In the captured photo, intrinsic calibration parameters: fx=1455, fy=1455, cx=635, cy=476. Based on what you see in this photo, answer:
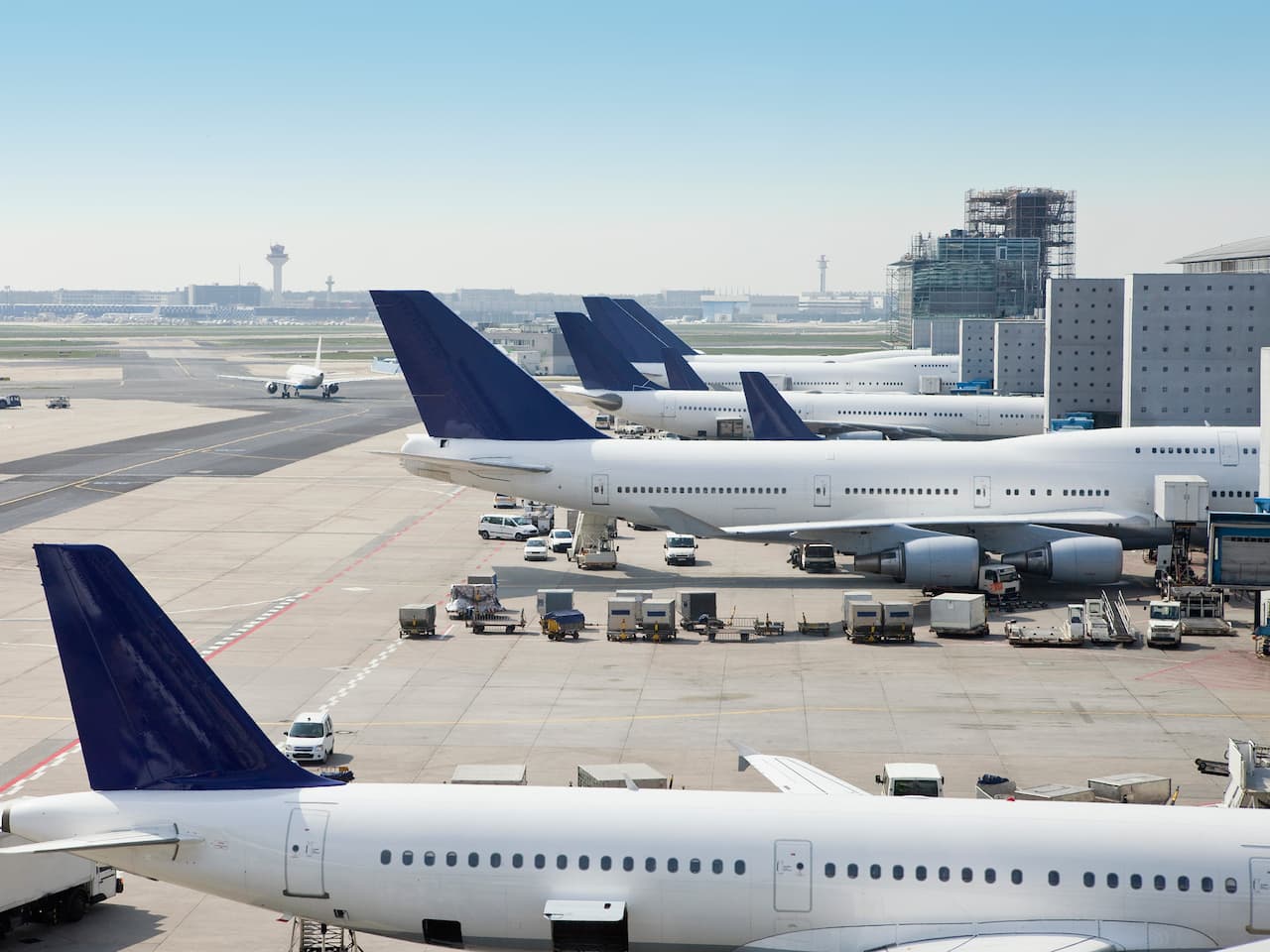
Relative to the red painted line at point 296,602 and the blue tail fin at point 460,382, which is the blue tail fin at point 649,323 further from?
the blue tail fin at point 460,382

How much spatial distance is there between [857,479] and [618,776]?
28668mm

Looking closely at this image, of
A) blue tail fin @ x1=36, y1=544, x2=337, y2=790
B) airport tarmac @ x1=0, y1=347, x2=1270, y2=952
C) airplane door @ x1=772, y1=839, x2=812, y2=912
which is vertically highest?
blue tail fin @ x1=36, y1=544, x2=337, y2=790

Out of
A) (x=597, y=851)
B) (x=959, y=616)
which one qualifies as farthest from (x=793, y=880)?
(x=959, y=616)

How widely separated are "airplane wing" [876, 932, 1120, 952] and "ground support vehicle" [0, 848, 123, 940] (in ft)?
41.4

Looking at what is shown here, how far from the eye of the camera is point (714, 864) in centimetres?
1986

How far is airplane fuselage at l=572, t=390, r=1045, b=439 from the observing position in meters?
93.5

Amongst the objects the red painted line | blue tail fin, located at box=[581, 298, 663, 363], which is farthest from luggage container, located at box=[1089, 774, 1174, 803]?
blue tail fin, located at box=[581, 298, 663, 363]

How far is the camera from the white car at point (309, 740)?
3288 centimetres

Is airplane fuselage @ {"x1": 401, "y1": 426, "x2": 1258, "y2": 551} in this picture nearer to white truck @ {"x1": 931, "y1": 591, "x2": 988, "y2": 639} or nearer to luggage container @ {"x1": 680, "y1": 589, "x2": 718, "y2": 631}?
luggage container @ {"x1": 680, "y1": 589, "x2": 718, "y2": 631}

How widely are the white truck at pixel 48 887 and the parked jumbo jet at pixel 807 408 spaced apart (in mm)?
72178

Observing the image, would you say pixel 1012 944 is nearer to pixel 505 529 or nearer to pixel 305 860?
pixel 305 860

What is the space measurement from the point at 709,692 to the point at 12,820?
22793 mm

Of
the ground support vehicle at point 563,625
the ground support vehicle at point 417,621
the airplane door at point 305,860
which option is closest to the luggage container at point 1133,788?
the airplane door at point 305,860

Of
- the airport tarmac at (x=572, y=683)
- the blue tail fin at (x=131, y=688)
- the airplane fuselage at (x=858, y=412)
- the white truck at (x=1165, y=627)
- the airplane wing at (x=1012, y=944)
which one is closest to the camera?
the airplane wing at (x=1012, y=944)
